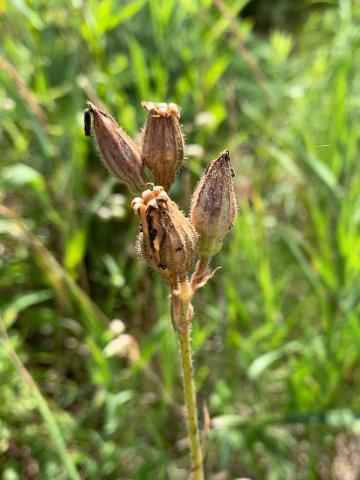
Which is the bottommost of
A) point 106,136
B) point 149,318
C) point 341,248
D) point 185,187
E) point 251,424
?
point 251,424

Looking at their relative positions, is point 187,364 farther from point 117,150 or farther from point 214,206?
point 117,150

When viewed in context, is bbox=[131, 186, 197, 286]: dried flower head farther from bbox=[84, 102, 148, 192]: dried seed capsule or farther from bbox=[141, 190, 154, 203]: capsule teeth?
bbox=[84, 102, 148, 192]: dried seed capsule

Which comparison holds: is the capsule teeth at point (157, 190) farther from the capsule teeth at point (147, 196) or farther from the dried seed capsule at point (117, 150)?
the dried seed capsule at point (117, 150)

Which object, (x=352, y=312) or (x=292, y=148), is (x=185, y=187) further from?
(x=352, y=312)

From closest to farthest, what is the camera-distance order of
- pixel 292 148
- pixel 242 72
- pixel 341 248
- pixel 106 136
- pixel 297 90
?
pixel 106 136, pixel 341 248, pixel 292 148, pixel 297 90, pixel 242 72

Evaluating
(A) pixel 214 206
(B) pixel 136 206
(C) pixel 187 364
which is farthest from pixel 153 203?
(C) pixel 187 364

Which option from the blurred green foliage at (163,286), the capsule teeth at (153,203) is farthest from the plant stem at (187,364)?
the blurred green foliage at (163,286)

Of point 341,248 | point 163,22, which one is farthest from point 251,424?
point 163,22
